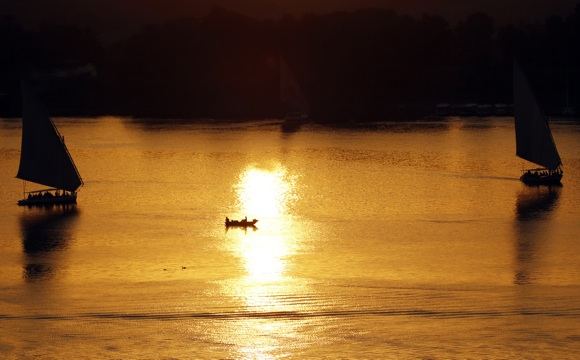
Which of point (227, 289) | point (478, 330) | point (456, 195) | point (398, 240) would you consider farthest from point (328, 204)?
point (478, 330)

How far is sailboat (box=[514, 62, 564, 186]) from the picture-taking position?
257 ft

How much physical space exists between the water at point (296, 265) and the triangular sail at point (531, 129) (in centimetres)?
241

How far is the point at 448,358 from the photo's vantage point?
35875 millimetres

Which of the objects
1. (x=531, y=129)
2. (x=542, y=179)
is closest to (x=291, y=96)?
(x=531, y=129)

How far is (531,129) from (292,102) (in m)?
82.5

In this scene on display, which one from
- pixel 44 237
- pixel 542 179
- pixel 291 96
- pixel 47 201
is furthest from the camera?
pixel 291 96

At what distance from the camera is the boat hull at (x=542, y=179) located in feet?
256

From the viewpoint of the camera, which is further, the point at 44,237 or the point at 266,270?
the point at 44,237

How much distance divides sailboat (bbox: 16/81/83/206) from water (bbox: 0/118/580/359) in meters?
1.58

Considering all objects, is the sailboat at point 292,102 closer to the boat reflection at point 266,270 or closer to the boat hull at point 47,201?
the boat reflection at point 266,270

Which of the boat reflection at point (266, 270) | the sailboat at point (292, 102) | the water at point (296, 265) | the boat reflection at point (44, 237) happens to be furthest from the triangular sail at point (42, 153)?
the sailboat at point (292, 102)

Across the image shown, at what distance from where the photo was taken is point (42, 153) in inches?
2672

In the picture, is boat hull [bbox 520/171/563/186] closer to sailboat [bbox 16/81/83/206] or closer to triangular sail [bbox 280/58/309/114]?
sailboat [bbox 16/81/83/206]

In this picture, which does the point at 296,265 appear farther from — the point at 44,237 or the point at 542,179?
the point at 542,179
